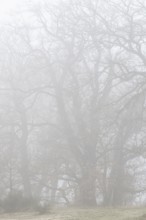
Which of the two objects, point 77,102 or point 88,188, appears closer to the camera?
point 88,188

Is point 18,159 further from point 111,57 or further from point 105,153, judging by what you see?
→ point 111,57

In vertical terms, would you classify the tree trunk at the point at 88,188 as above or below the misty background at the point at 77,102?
below

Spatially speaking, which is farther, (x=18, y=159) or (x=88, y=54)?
(x=18, y=159)

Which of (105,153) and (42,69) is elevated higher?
(42,69)

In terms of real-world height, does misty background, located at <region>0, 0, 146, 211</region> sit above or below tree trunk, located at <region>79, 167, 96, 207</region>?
above

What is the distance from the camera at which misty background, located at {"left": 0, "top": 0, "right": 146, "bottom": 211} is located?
21.3 meters

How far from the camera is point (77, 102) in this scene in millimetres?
23469

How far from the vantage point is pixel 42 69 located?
→ 79.5 feet

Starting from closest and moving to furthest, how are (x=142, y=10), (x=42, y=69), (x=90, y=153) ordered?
(x=142, y=10), (x=90, y=153), (x=42, y=69)

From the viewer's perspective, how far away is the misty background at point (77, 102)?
69.8 ft

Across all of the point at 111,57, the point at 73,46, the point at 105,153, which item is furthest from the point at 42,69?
the point at 105,153

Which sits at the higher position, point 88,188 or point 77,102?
point 77,102

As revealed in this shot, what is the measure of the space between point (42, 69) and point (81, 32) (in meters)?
3.00

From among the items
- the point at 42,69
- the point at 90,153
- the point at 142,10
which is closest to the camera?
the point at 142,10
